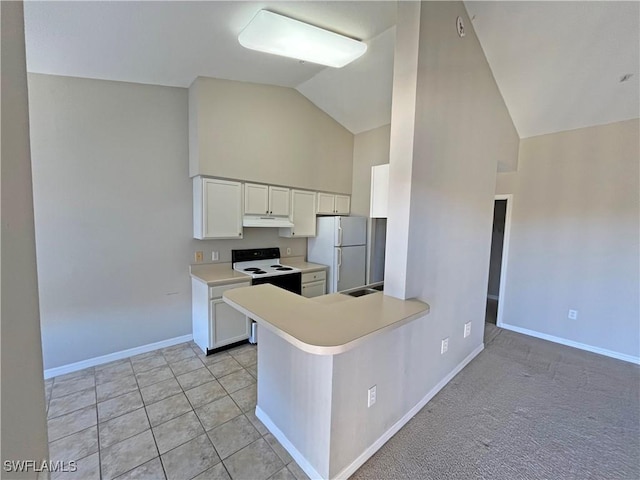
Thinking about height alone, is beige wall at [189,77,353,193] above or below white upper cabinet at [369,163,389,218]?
above

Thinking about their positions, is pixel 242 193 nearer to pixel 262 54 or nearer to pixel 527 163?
pixel 262 54

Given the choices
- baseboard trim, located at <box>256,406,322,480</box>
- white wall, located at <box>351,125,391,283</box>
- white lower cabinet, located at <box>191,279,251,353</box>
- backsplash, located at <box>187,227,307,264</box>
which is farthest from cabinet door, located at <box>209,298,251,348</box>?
white wall, located at <box>351,125,391,283</box>

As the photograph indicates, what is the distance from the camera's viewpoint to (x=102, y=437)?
6.19 feet

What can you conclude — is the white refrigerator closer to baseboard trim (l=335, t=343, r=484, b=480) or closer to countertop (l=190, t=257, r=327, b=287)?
countertop (l=190, t=257, r=327, b=287)

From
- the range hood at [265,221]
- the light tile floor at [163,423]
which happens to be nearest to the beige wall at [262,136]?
the range hood at [265,221]

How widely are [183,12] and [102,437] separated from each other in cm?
306

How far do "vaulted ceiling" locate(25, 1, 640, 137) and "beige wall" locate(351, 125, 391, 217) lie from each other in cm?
90

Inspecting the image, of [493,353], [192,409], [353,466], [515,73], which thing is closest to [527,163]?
[515,73]

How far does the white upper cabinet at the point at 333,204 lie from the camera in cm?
419

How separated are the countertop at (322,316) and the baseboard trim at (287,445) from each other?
929 mm

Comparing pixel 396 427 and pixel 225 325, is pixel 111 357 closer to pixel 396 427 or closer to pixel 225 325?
pixel 225 325

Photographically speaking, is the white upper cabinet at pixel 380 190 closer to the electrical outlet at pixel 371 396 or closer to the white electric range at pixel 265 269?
the electrical outlet at pixel 371 396

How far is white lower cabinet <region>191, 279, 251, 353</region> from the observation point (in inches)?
116

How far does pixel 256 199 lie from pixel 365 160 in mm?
2040
